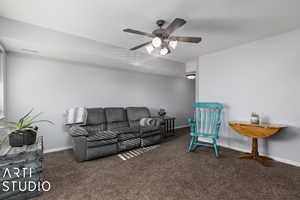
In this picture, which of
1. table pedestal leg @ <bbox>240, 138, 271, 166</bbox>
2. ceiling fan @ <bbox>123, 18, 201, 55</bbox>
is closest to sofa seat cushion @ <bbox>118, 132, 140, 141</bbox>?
ceiling fan @ <bbox>123, 18, 201, 55</bbox>

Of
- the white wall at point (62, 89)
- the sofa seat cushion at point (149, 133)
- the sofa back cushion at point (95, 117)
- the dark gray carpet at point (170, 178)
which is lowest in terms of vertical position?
the dark gray carpet at point (170, 178)

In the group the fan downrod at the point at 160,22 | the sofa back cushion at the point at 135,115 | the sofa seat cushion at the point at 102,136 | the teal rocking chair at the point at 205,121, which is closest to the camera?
the fan downrod at the point at 160,22

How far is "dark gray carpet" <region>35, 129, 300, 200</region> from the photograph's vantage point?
1.62 metres

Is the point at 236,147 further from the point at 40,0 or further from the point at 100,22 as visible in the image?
the point at 40,0

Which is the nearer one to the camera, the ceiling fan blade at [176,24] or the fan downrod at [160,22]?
the ceiling fan blade at [176,24]

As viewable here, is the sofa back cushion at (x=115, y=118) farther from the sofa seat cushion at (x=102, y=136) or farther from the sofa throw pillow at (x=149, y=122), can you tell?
the sofa seat cushion at (x=102, y=136)

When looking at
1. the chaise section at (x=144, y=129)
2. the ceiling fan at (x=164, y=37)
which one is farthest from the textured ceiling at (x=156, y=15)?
the chaise section at (x=144, y=129)

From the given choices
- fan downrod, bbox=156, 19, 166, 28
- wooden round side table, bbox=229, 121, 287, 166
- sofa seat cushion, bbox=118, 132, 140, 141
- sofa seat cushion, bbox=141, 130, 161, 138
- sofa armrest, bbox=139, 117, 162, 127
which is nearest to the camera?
fan downrod, bbox=156, 19, 166, 28

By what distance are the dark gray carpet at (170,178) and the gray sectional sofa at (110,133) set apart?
0.19 meters

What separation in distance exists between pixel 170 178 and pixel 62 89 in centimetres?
283

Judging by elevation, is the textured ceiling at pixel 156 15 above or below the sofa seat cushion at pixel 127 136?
above

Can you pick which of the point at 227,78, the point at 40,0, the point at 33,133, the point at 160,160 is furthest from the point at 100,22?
the point at 227,78

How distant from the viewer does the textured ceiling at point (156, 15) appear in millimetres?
1771

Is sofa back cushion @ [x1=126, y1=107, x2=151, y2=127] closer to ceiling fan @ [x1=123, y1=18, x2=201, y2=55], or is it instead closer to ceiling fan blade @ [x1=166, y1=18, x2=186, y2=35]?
ceiling fan @ [x1=123, y1=18, x2=201, y2=55]
